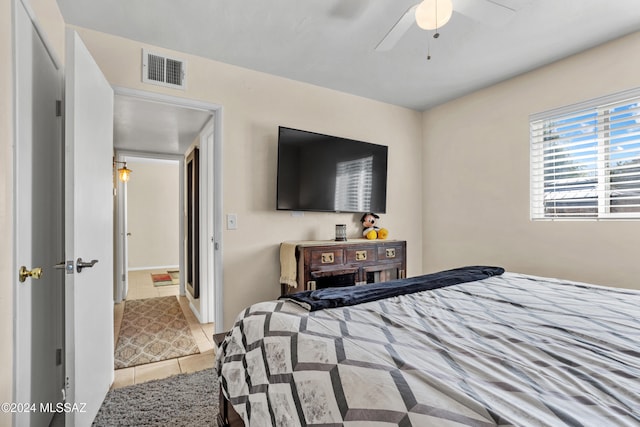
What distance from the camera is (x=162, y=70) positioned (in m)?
2.34

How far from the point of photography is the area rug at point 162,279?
5.38 meters

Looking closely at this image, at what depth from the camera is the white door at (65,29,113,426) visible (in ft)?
4.66

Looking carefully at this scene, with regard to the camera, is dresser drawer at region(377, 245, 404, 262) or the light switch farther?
dresser drawer at region(377, 245, 404, 262)

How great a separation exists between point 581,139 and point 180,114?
3616mm

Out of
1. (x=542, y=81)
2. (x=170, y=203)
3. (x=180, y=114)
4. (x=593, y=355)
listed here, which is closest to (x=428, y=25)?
(x=593, y=355)

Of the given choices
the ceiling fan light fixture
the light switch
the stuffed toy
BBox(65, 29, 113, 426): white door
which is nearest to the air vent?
BBox(65, 29, 113, 426): white door

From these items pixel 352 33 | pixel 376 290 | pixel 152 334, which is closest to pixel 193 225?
pixel 152 334

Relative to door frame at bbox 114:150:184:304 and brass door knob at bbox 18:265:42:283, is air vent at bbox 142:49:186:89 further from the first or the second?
door frame at bbox 114:150:184:304

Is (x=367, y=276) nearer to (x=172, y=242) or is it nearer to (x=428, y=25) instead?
(x=428, y=25)

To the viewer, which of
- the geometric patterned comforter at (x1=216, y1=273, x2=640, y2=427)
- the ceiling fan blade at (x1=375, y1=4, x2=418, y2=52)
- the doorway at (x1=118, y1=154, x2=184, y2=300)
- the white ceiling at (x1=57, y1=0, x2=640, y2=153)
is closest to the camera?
the geometric patterned comforter at (x1=216, y1=273, x2=640, y2=427)

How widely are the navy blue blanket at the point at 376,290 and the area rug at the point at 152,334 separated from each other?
187 centimetres

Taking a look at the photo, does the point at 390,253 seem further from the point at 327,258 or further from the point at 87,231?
the point at 87,231

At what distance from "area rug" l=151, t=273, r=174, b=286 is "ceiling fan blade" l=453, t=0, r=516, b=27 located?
557 centimetres

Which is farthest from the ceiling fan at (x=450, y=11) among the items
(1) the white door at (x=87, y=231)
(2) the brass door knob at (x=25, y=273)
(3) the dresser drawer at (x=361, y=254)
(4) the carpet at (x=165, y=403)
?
(4) the carpet at (x=165, y=403)
